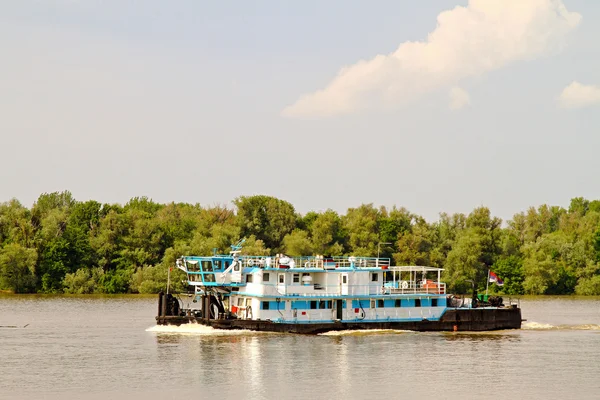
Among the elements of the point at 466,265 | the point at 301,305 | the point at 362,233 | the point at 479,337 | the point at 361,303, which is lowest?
the point at 479,337

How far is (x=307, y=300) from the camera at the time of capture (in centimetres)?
6406

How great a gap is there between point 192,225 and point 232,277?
62.7 meters

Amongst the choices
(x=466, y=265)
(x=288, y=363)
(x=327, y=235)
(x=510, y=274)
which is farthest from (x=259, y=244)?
(x=288, y=363)

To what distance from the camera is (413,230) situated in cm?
12738

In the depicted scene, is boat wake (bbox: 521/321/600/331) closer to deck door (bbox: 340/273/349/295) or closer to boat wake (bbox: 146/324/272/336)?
deck door (bbox: 340/273/349/295)

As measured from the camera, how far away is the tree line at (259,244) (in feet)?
371

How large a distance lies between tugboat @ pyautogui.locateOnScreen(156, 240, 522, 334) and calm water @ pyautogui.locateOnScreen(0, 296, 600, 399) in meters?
1.19

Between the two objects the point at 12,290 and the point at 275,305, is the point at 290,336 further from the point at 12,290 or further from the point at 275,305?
the point at 12,290

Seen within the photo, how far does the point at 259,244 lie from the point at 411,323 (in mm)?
49067

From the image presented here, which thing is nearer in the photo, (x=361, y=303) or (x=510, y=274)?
(x=361, y=303)

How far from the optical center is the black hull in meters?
Result: 62.7

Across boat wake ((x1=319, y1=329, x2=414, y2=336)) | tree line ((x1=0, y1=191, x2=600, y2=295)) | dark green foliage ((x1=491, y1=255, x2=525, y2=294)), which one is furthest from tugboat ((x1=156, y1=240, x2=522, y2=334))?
dark green foliage ((x1=491, y1=255, x2=525, y2=294))

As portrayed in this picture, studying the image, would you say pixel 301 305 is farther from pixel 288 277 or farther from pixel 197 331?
pixel 197 331

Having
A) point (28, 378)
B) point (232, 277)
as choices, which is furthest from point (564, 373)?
point (28, 378)
